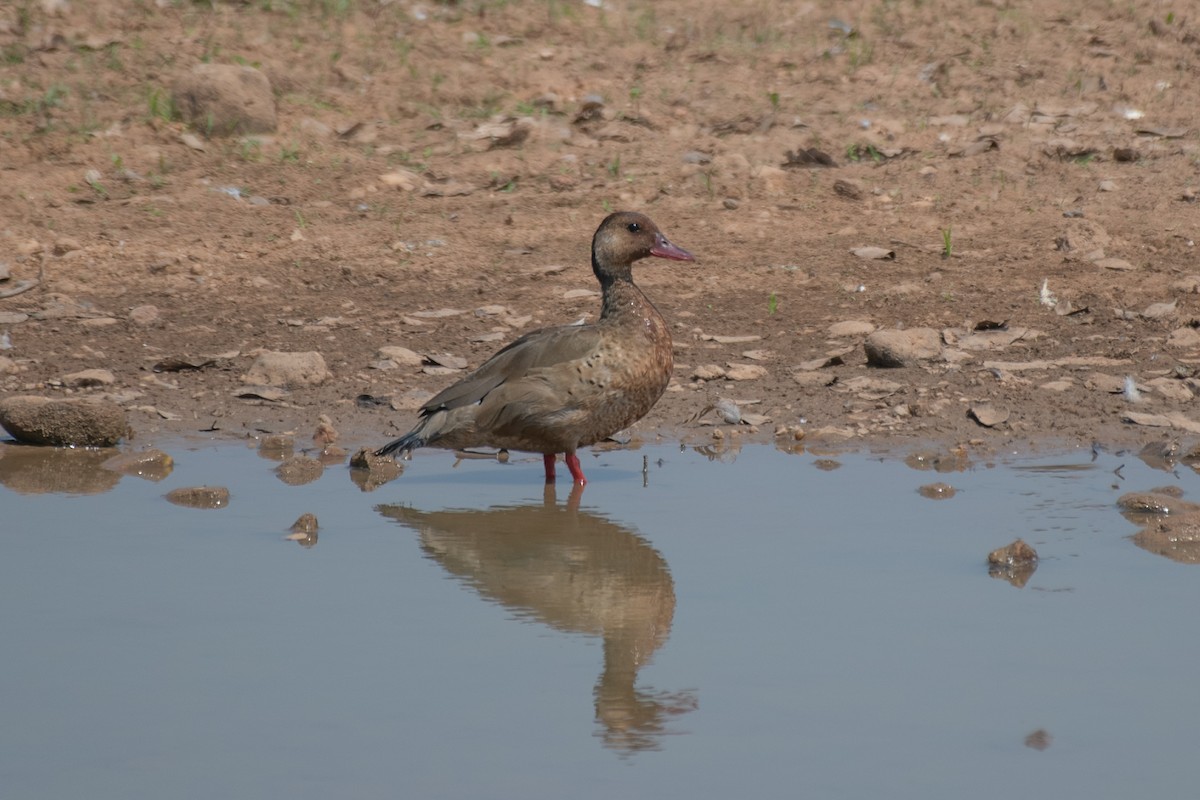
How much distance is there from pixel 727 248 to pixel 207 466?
4.01 m

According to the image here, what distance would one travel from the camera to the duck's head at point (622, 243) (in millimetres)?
8031

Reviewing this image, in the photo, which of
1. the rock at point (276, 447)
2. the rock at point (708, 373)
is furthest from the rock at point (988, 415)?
the rock at point (276, 447)

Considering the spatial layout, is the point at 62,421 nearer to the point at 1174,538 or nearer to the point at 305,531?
the point at 305,531

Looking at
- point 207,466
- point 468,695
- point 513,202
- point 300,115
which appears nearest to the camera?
point 468,695

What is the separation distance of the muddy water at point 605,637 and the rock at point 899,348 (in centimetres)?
132

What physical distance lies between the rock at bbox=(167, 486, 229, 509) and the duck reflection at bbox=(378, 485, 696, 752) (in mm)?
668

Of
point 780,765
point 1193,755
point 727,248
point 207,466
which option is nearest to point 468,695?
point 780,765

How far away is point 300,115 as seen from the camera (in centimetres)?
1227

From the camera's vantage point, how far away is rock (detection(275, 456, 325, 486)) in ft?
24.9

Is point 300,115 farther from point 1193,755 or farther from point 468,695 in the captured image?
point 1193,755

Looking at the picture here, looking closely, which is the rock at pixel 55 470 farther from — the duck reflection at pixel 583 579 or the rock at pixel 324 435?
the duck reflection at pixel 583 579

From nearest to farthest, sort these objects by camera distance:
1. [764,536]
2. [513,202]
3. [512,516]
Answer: [764,536] → [512,516] → [513,202]

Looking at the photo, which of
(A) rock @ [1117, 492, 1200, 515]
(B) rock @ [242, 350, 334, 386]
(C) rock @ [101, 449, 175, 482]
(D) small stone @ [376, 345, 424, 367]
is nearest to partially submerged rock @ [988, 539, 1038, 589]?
(A) rock @ [1117, 492, 1200, 515]

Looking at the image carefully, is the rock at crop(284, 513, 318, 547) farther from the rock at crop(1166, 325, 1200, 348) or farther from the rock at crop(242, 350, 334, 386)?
the rock at crop(1166, 325, 1200, 348)
